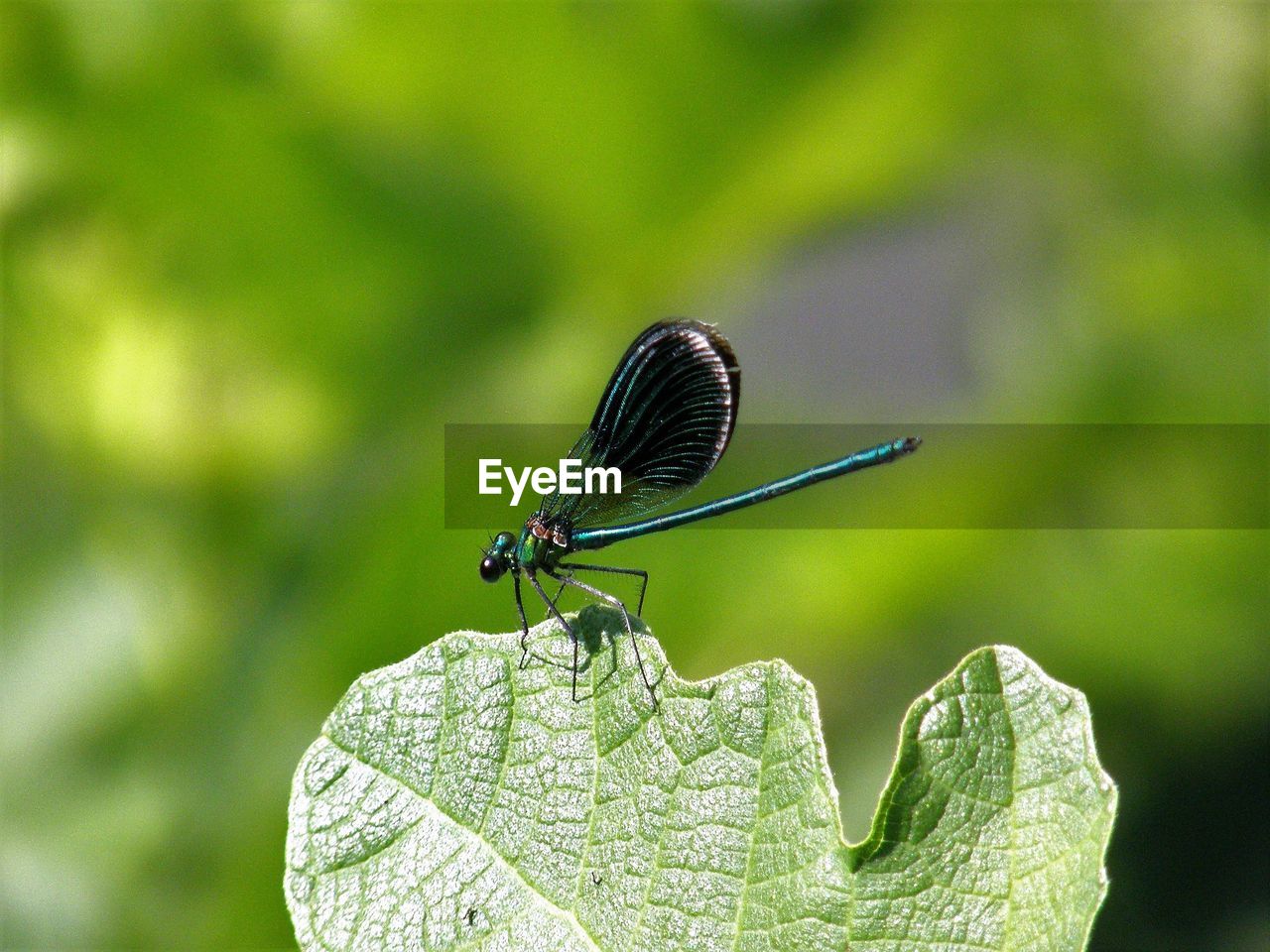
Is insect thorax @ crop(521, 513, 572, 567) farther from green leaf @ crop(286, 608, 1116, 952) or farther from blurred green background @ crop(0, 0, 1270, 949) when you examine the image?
green leaf @ crop(286, 608, 1116, 952)

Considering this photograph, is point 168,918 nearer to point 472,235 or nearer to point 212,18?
point 472,235

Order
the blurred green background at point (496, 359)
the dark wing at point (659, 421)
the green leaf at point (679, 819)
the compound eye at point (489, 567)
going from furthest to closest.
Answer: the blurred green background at point (496, 359), the compound eye at point (489, 567), the dark wing at point (659, 421), the green leaf at point (679, 819)

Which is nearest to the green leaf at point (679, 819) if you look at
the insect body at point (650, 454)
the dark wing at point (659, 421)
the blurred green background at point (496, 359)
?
the insect body at point (650, 454)

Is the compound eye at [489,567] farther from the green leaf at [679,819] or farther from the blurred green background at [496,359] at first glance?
the green leaf at [679,819]

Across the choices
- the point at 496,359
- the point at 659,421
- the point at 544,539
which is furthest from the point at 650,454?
the point at 496,359

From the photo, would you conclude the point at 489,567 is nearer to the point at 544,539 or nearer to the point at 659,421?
the point at 544,539
